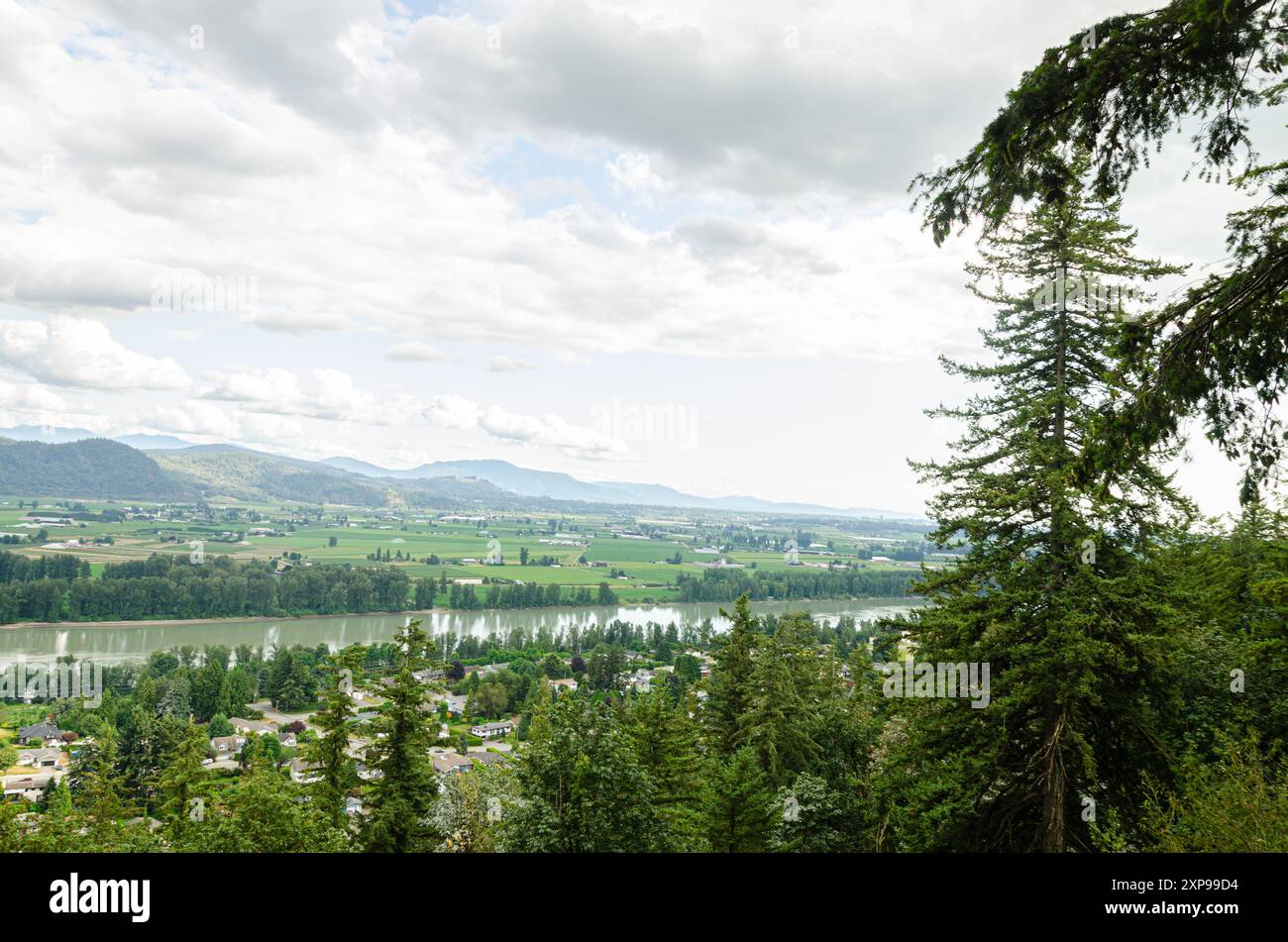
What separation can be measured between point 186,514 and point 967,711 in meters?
230

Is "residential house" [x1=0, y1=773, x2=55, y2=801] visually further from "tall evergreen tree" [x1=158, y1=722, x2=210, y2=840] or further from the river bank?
the river bank

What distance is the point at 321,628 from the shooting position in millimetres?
76625

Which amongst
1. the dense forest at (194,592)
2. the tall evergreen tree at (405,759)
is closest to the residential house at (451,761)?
the tall evergreen tree at (405,759)

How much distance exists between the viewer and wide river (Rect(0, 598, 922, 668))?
205 feet

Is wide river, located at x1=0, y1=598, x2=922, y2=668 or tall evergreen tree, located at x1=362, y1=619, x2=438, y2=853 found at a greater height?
tall evergreen tree, located at x1=362, y1=619, x2=438, y2=853

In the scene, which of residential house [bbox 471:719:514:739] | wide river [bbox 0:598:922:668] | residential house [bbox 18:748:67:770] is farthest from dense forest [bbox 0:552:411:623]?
residential house [bbox 471:719:514:739]

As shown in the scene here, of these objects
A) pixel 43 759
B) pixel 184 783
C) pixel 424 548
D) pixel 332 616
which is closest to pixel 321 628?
pixel 332 616

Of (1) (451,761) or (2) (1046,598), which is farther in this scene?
(1) (451,761)

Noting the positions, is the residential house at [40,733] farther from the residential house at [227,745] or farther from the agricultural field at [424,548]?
the agricultural field at [424,548]

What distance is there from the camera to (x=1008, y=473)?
9430 mm

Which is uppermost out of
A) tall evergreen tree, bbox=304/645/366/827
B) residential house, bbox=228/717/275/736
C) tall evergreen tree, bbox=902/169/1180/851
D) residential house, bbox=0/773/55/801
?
tall evergreen tree, bbox=902/169/1180/851

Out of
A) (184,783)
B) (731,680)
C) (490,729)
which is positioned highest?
(731,680)

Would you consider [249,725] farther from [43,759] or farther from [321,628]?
[321,628]
